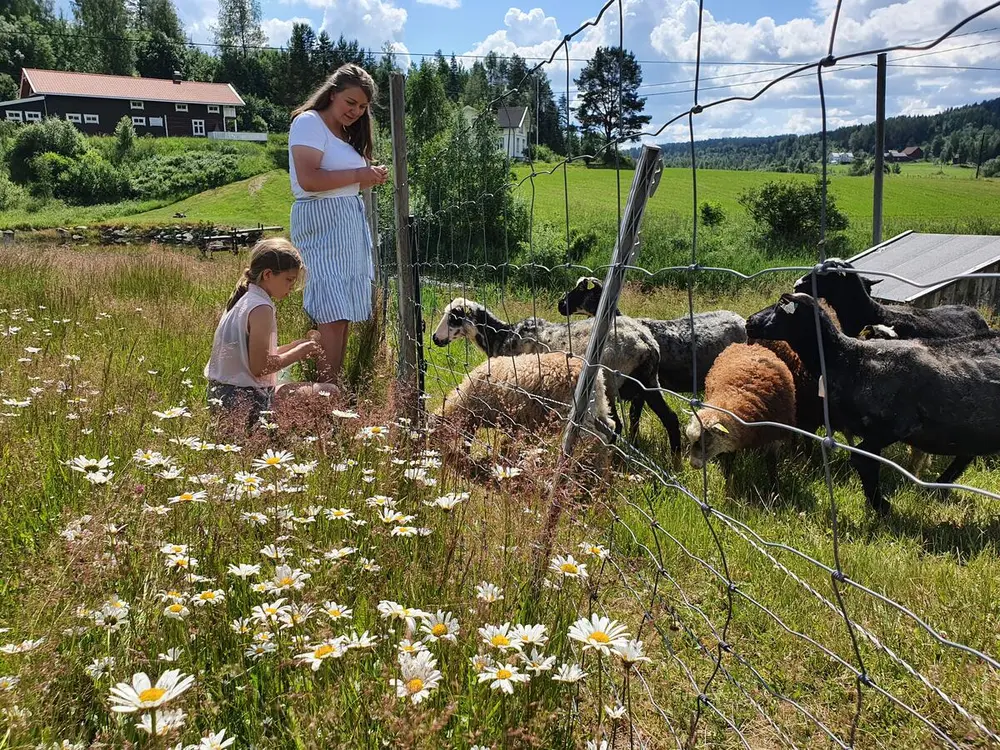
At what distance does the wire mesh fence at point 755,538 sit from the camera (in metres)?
2.15

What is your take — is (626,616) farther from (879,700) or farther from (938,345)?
(938,345)

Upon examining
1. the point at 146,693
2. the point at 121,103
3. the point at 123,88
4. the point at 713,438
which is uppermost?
the point at 123,88

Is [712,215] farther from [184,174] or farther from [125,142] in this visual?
[125,142]

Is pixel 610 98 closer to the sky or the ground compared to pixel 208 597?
closer to the sky


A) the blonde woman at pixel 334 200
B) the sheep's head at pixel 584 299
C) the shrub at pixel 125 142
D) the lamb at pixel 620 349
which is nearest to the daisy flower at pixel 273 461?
the blonde woman at pixel 334 200

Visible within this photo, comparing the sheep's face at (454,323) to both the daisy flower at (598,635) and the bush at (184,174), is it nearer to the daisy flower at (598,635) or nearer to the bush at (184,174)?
the daisy flower at (598,635)

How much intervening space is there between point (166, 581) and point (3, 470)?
4.67 feet

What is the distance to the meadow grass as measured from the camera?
1.80 metres

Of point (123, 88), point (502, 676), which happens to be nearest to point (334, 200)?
point (502, 676)

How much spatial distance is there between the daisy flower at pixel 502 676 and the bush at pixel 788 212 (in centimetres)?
2623

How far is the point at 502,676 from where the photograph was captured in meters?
1.64

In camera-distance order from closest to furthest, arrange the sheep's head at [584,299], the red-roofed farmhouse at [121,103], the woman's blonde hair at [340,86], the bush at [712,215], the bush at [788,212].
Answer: the woman's blonde hair at [340,86] → the sheep's head at [584,299] → the bush at [788,212] → the bush at [712,215] → the red-roofed farmhouse at [121,103]

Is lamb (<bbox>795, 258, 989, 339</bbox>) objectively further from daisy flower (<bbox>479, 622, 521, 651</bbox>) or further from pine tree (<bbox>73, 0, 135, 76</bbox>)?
pine tree (<bbox>73, 0, 135, 76</bbox>)

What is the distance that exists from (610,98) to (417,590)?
2.22 meters
